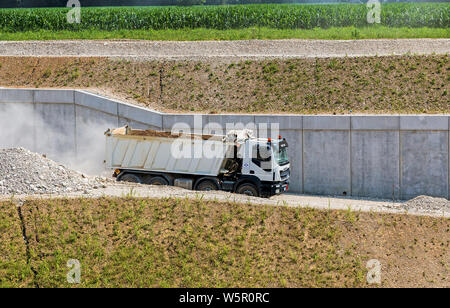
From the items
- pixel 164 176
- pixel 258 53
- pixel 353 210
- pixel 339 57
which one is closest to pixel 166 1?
pixel 258 53

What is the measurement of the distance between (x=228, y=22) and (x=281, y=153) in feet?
69.7

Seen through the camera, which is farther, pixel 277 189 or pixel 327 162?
pixel 327 162

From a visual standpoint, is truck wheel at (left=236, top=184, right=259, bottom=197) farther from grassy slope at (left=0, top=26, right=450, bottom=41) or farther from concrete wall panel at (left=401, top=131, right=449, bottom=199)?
grassy slope at (left=0, top=26, right=450, bottom=41)

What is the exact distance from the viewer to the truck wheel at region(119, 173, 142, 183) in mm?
25672

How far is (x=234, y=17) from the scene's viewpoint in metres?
44.8

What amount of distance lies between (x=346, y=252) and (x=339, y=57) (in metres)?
16.1

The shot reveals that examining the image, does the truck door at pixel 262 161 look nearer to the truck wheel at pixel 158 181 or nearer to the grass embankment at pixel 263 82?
Result: the truck wheel at pixel 158 181

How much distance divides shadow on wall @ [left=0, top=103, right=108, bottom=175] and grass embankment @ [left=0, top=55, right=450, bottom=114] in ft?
6.83

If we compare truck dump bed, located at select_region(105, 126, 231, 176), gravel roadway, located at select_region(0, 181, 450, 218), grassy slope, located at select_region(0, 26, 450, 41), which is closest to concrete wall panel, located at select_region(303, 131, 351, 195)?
gravel roadway, located at select_region(0, 181, 450, 218)

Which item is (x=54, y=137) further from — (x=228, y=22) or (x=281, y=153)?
(x=228, y=22)

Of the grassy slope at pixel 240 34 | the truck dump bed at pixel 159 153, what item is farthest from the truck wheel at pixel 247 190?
the grassy slope at pixel 240 34

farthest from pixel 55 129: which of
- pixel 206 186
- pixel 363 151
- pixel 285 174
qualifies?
pixel 363 151

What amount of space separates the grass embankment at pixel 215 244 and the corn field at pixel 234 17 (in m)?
25.5

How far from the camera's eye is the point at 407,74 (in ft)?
99.3
